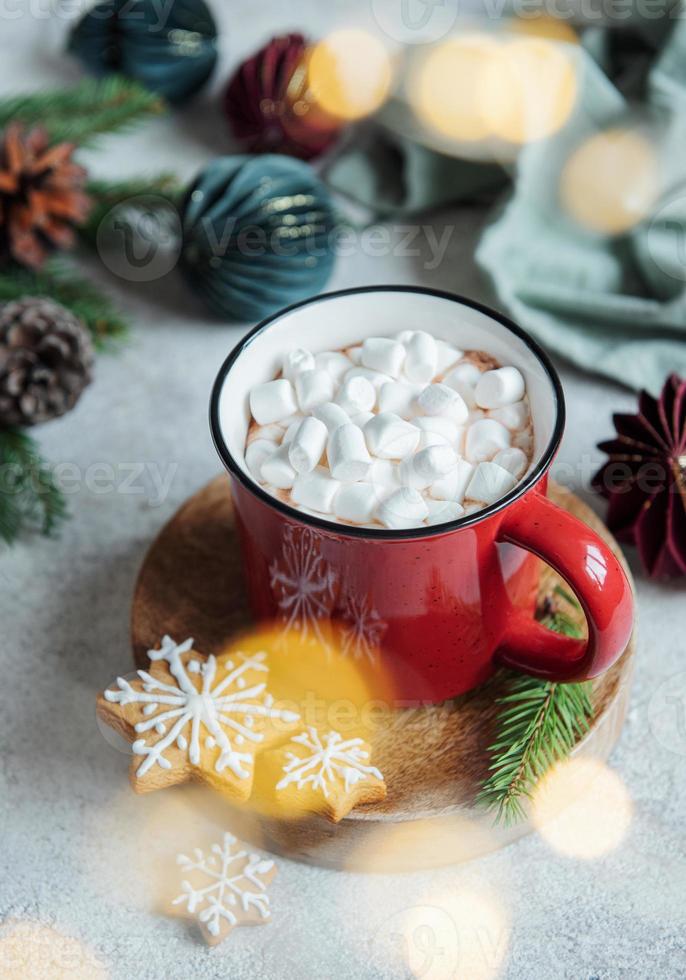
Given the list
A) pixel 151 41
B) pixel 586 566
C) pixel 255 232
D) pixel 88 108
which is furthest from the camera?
pixel 151 41

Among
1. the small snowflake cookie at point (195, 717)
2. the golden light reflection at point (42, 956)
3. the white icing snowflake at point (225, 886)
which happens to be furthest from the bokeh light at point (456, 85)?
the golden light reflection at point (42, 956)

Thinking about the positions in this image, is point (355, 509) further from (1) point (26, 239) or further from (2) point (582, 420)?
(1) point (26, 239)

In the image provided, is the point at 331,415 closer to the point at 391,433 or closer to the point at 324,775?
the point at 391,433

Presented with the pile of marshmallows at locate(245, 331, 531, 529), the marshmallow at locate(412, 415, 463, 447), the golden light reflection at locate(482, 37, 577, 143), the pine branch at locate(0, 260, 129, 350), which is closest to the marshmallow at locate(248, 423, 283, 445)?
the pile of marshmallows at locate(245, 331, 531, 529)

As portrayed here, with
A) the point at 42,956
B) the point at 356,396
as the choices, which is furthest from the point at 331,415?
the point at 42,956

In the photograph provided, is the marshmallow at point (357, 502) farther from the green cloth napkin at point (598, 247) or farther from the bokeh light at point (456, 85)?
the bokeh light at point (456, 85)

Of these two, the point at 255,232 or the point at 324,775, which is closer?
the point at 324,775
